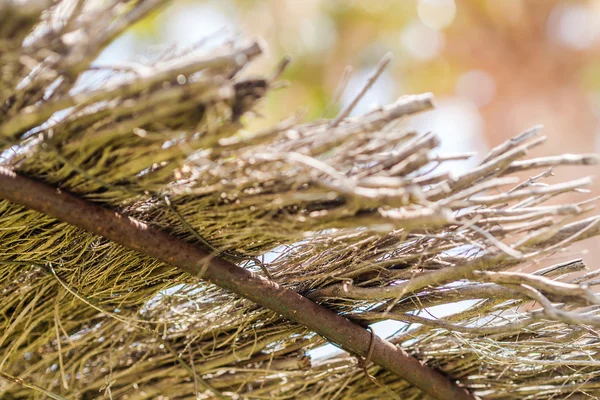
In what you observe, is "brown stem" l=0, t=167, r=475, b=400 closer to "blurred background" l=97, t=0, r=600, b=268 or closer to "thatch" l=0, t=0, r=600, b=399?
"thatch" l=0, t=0, r=600, b=399

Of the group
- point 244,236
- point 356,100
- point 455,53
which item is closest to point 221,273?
point 244,236

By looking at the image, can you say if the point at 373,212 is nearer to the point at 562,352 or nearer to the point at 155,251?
the point at 155,251

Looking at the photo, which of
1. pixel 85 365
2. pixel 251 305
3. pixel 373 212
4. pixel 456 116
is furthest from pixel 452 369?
pixel 456 116

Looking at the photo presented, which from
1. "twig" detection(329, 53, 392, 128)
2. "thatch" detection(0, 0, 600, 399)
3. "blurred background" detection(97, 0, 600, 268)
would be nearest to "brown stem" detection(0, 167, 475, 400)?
"thatch" detection(0, 0, 600, 399)

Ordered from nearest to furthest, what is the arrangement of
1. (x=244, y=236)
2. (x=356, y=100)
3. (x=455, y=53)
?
1. (x=356, y=100)
2. (x=244, y=236)
3. (x=455, y=53)

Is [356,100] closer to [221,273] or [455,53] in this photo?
[221,273]

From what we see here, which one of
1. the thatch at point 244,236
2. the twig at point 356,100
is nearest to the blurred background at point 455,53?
the thatch at point 244,236
